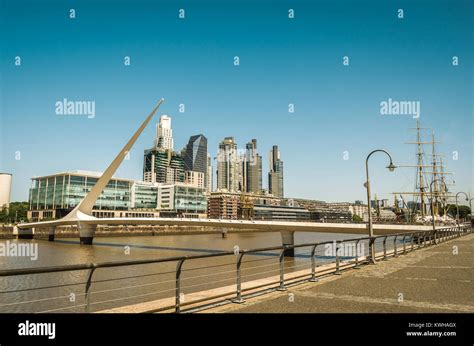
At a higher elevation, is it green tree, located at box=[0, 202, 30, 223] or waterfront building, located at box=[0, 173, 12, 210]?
waterfront building, located at box=[0, 173, 12, 210]

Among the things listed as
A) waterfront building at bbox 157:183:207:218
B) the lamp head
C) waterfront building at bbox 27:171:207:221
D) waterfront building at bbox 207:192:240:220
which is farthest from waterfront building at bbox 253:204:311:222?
the lamp head

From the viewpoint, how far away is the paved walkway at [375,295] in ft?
20.4

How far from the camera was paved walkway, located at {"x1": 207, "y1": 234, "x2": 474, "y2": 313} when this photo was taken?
20.4ft

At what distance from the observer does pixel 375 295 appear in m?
7.38

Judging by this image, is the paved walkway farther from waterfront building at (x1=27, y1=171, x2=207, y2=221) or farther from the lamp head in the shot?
waterfront building at (x1=27, y1=171, x2=207, y2=221)

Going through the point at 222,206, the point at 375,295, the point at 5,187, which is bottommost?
the point at 222,206

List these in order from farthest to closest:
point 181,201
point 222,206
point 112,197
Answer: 1. point 222,206
2. point 181,201
3. point 112,197

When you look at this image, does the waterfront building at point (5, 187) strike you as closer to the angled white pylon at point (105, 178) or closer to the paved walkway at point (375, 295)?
the angled white pylon at point (105, 178)

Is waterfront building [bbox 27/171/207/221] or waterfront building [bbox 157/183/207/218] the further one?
waterfront building [bbox 157/183/207/218]

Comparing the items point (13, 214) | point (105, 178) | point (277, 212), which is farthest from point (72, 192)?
point (277, 212)

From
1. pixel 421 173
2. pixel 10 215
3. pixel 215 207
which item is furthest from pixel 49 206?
pixel 421 173

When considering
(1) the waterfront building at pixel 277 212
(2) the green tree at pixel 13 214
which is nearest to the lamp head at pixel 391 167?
(2) the green tree at pixel 13 214

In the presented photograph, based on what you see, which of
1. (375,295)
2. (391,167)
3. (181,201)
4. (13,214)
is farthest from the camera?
(181,201)

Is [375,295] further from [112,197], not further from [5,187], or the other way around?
[5,187]
